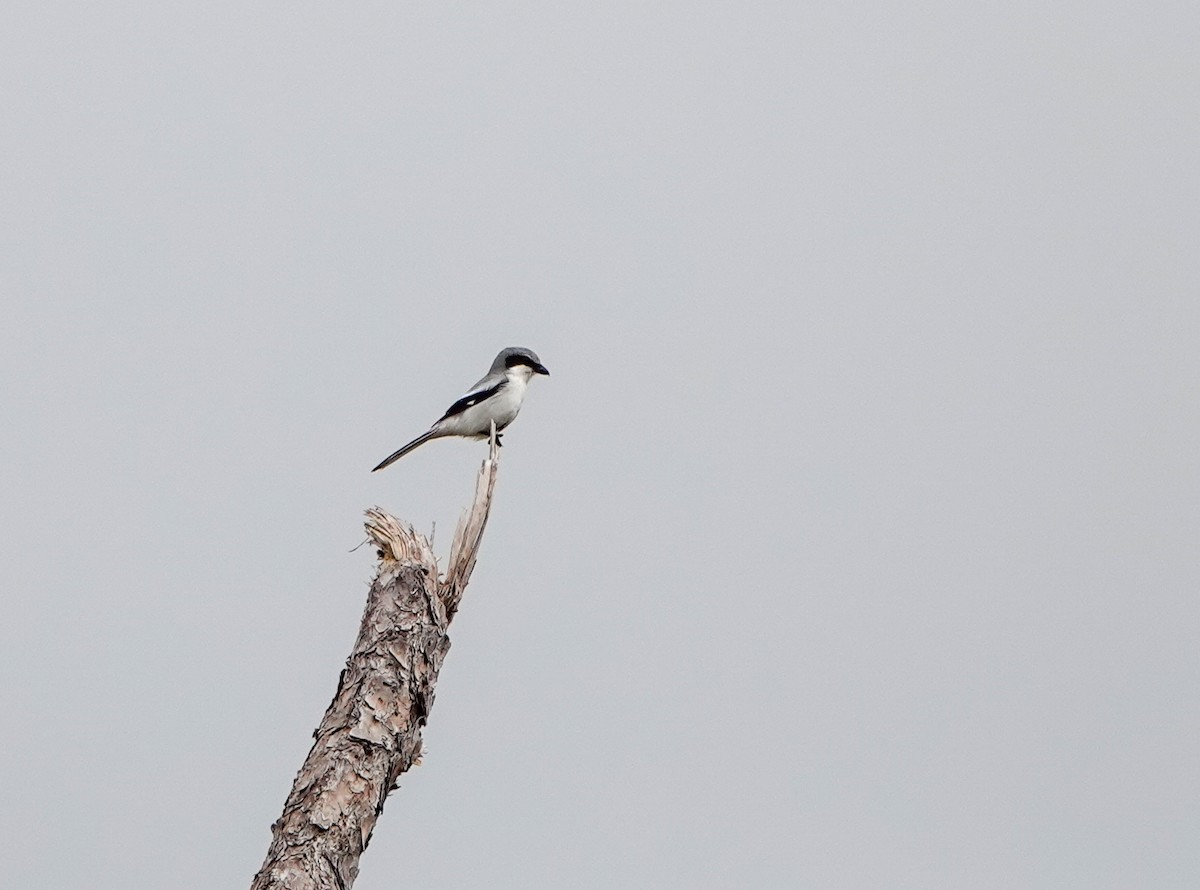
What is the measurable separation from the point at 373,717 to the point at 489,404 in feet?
25.4

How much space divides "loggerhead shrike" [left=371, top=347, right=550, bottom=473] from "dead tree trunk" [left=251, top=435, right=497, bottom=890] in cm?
639

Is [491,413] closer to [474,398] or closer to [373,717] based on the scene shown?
[474,398]

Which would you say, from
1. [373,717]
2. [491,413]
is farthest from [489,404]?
[373,717]

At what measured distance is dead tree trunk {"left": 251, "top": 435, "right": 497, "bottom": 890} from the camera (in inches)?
312

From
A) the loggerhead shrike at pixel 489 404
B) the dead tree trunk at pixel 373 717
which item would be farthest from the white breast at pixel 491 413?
the dead tree trunk at pixel 373 717

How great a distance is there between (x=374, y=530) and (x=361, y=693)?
1.17 meters

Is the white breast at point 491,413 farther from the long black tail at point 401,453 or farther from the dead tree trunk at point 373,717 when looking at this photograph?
the dead tree trunk at point 373,717

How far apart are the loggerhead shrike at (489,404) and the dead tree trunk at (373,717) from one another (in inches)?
252

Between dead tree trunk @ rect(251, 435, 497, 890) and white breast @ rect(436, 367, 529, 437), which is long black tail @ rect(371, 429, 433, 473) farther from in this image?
dead tree trunk @ rect(251, 435, 497, 890)

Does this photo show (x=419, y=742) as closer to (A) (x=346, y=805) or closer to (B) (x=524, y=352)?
(A) (x=346, y=805)

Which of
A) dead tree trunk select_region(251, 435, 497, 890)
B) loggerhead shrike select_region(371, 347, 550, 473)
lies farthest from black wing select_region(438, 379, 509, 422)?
dead tree trunk select_region(251, 435, 497, 890)

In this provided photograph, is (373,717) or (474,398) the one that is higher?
(474,398)

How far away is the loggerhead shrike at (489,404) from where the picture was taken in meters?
15.9

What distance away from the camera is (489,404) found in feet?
52.1
